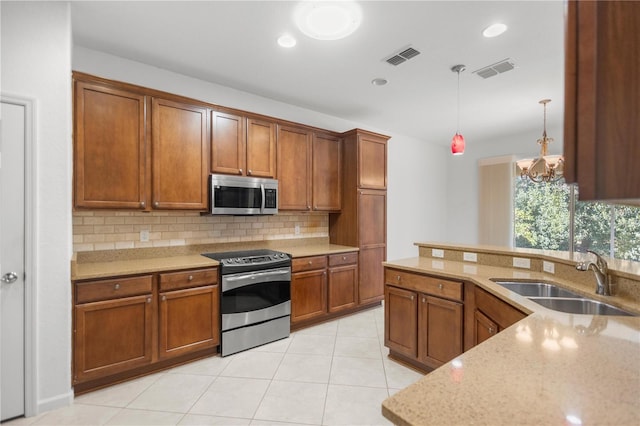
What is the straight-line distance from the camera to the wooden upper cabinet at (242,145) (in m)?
3.26

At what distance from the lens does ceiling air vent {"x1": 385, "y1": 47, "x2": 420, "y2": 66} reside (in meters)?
2.83

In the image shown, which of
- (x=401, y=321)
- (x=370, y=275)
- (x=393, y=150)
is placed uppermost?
(x=393, y=150)

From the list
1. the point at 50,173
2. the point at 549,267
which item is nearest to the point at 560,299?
the point at 549,267

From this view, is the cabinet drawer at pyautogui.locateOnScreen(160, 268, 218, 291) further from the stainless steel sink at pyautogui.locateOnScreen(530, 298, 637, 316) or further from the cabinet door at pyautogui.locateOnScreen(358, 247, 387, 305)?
the stainless steel sink at pyautogui.locateOnScreen(530, 298, 637, 316)

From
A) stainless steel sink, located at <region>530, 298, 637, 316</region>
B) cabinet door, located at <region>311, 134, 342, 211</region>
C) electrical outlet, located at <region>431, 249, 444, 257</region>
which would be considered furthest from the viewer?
cabinet door, located at <region>311, 134, 342, 211</region>

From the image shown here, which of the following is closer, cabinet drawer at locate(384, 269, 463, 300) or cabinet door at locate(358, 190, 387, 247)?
cabinet drawer at locate(384, 269, 463, 300)

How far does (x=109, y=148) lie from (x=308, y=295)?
250 cm

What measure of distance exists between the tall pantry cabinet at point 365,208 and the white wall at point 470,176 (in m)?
2.82

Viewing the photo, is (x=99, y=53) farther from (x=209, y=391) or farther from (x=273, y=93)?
(x=209, y=391)

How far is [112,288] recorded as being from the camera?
2.45 metres

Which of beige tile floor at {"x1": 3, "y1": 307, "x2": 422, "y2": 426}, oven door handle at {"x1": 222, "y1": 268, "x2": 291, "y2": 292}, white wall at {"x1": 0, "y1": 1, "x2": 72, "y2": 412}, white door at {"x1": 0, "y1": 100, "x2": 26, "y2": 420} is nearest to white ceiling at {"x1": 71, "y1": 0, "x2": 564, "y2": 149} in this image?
white wall at {"x1": 0, "y1": 1, "x2": 72, "y2": 412}

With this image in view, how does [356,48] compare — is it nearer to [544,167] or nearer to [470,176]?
[544,167]

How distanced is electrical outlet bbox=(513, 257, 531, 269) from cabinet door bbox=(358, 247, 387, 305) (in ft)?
6.34

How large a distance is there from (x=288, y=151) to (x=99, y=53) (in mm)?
2054
